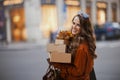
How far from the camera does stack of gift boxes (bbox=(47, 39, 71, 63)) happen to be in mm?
2451

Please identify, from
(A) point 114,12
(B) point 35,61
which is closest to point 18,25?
(B) point 35,61

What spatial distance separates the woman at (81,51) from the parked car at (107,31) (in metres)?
1.08

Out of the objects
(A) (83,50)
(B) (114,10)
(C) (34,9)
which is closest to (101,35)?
(B) (114,10)

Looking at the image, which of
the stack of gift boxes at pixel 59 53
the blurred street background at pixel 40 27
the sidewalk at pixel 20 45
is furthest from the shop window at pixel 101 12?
the stack of gift boxes at pixel 59 53

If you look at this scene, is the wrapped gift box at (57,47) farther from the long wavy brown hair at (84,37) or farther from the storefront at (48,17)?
the storefront at (48,17)

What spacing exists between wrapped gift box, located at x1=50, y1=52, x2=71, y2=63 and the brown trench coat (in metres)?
0.04

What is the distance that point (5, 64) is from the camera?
Result: 3.94 meters

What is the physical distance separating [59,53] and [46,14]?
3.22ft

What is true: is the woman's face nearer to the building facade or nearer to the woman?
the woman

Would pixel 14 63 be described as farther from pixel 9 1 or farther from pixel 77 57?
pixel 77 57

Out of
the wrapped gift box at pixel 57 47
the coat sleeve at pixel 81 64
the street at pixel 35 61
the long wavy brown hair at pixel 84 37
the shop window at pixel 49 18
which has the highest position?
the shop window at pixel 49 18

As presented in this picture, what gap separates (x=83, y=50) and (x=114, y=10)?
3.87 ft

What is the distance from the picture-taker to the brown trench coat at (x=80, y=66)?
240cm

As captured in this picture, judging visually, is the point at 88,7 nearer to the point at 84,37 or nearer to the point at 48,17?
the point at 48,17
